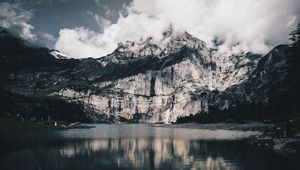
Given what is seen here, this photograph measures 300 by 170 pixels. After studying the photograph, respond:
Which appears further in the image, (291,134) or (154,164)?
(291,134)

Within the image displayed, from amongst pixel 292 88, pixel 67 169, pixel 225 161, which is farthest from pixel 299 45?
pixel 67 169

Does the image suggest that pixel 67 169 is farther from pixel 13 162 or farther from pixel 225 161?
pixel 225 161

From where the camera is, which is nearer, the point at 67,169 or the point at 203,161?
the point at 67,169

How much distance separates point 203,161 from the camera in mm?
50156

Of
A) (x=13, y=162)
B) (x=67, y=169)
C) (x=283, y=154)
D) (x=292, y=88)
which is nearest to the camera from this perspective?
(x=67, y=169)

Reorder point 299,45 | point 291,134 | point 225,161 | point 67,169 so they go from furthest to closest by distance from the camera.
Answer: point 299,45
point 291,134
point 225,161
point 67,169

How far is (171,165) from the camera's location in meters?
46.3

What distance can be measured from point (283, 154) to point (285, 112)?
127876 mm

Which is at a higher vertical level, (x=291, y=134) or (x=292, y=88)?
(x=292, y=88)

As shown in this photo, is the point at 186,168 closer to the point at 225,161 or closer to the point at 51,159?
the point at 225,161

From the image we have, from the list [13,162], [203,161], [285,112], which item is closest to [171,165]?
[203,161]

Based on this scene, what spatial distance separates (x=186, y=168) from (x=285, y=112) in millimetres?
144705

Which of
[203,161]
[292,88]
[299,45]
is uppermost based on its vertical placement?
[299,45]

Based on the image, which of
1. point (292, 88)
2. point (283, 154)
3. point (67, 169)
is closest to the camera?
point (67, 169)
